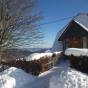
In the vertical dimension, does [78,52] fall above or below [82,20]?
above

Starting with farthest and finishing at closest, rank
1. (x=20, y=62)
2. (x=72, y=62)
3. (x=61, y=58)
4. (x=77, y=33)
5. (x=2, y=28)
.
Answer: (x=77, y=33), (x=61, y=58), (x=2, y=28), (x=20, y=62), (x=72, y=62)

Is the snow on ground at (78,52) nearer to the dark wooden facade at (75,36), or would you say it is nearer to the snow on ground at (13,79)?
the snow on ground at (13,79)

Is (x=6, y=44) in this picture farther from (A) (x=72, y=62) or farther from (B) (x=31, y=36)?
(A) (x=72, y=62)

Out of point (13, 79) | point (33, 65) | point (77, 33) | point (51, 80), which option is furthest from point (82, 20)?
point (51, 80)

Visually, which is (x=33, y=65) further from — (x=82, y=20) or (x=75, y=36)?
(x=82, y=20)

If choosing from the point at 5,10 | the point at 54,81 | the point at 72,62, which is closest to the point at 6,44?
the point at 5,10

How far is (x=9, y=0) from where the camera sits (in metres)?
18.0

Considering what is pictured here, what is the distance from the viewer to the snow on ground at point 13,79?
11.0 metres

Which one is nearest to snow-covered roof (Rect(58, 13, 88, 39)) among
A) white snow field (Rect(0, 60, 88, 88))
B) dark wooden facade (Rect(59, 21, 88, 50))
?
dark wooden facade (Rect(59, 21, 88, 50))

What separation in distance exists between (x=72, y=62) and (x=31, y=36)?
23.0 feet

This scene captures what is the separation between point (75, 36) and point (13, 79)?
52.8 ft

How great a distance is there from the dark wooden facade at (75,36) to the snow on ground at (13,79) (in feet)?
43.9

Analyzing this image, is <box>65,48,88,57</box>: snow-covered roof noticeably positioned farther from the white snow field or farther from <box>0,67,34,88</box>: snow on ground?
<box>0,67,34,88</box>: snow on ground

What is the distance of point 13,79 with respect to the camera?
11664 millimetres
